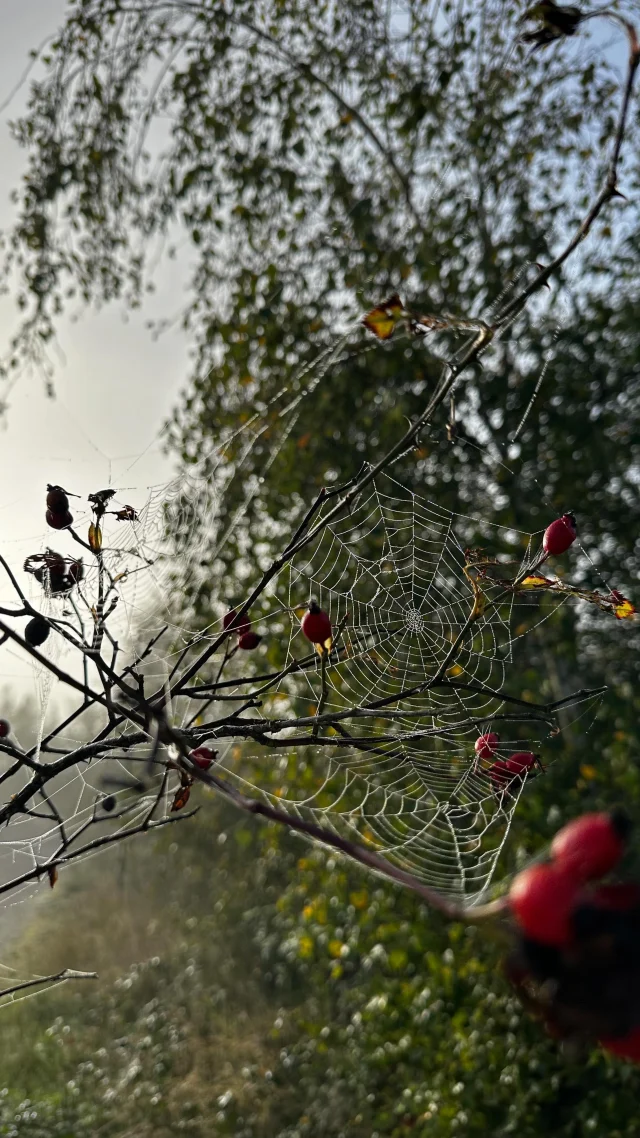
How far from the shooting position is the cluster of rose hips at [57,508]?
2.41ft

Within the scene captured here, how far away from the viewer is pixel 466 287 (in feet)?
8.38

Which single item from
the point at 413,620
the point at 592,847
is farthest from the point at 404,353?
the point at 592,847

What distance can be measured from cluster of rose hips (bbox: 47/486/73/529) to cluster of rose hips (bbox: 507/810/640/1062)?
1.93ft

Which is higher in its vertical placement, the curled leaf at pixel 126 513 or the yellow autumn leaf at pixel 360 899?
the curled leaf at pixel 126 513

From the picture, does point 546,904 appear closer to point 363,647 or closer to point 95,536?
point 95,536

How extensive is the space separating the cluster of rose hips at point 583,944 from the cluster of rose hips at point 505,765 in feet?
1.52

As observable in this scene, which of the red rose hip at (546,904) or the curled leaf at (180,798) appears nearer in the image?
the red rose hip at (546,904)

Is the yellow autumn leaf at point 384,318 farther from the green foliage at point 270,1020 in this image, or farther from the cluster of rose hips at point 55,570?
the green foliage at point 270,1020

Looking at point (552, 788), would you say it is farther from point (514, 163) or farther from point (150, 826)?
point (514, 163)

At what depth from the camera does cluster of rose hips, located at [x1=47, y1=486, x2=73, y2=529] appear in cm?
74

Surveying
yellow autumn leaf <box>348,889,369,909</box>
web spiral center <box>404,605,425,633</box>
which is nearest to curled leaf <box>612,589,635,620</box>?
web spiral center <box>404,605,425,633</box>

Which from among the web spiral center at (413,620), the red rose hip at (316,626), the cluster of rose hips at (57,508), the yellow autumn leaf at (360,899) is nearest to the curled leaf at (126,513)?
the cluster of rose hips at (57,508)

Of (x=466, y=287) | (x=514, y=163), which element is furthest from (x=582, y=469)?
(x=514, y=163)

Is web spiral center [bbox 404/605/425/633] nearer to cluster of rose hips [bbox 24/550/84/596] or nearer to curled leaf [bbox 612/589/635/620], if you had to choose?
curled leaf [bbox 612/589/635/620]
